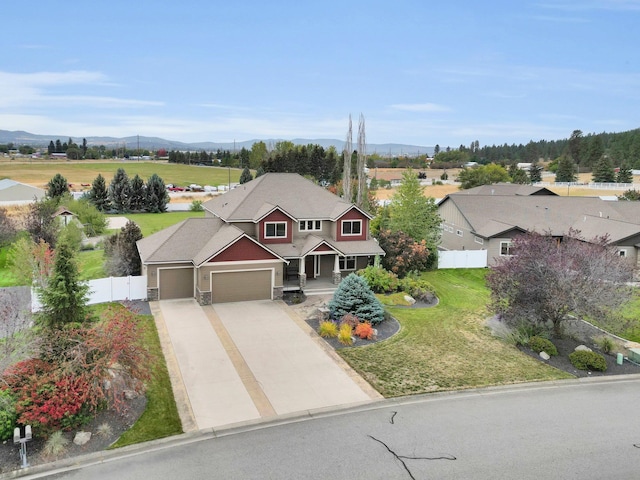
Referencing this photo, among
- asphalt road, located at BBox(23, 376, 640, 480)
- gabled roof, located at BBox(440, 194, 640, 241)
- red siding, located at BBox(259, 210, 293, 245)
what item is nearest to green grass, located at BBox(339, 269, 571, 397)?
asphalt road, located at BBox(23, 376, 640, 480)

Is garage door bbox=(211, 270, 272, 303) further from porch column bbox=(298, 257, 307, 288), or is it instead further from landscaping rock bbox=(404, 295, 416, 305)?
landscaping rock bbox=(404, 295, 416, 305)

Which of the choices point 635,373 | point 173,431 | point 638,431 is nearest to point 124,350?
point 173,431

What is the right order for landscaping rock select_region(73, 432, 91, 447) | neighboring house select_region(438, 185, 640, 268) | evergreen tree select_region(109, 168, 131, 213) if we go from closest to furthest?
landscaping rock select_region(73, 432, 91, 447), neighboring house select_region(438, 185, 640, 268), evergreen tree select_region(109, 168, 131, 213)

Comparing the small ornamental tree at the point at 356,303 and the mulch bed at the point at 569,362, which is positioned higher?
the small ornamental tree at the point at 356,303

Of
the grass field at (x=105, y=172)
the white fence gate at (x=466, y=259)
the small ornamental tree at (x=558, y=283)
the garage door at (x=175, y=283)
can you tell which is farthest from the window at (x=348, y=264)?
the grass field at (x=105, y=172)

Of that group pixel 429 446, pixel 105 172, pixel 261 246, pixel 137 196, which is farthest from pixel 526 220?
pixel 105 172

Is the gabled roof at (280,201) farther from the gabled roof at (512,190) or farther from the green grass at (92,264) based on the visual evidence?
the gabled roof at (512,190)
